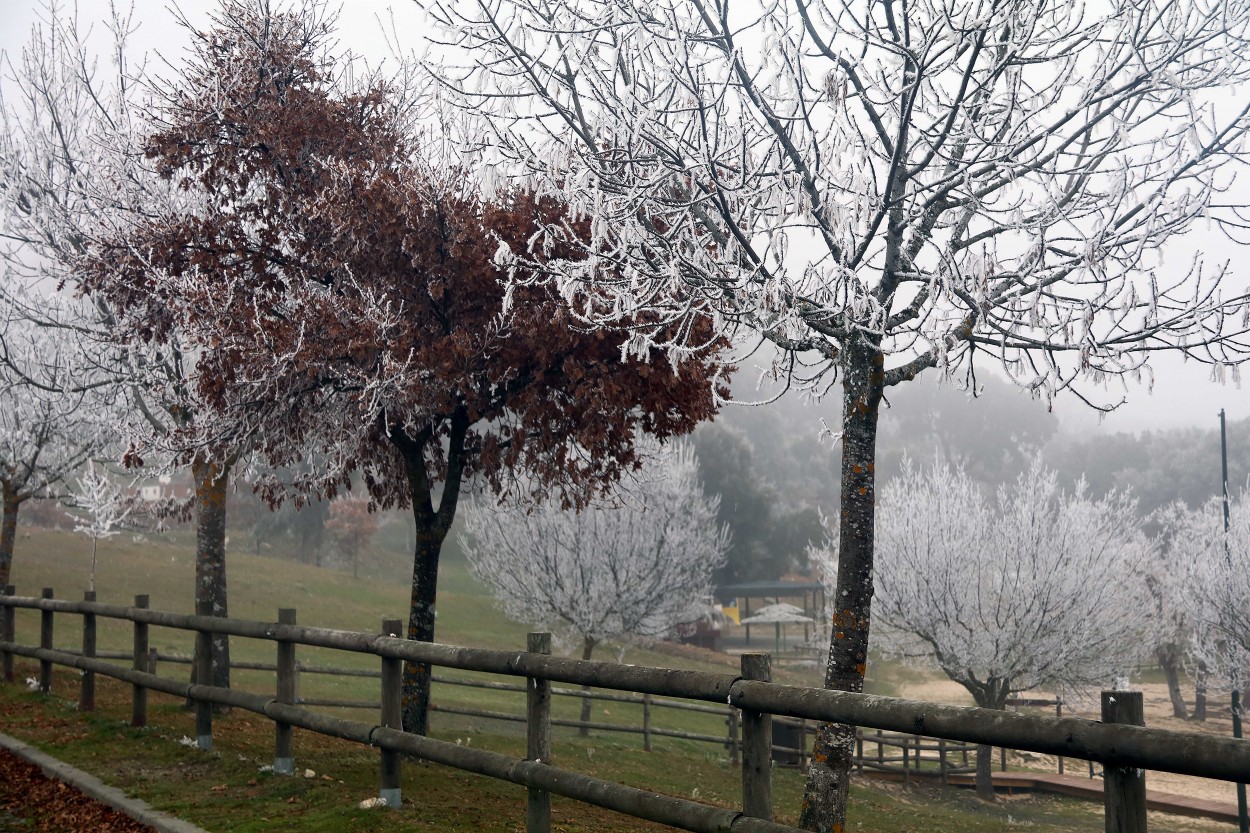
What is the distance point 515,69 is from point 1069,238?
4269 millimetres

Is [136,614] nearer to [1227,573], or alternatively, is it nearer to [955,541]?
[955,541]

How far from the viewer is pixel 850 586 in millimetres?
7617

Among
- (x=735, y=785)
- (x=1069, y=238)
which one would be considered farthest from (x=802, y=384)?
(x=735, y=785)

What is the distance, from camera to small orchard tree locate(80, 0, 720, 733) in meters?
10.5

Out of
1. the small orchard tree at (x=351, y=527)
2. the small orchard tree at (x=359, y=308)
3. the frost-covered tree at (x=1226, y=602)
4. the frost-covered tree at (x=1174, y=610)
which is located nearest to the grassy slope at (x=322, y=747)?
the small orchard tree at (x=359, y=308)

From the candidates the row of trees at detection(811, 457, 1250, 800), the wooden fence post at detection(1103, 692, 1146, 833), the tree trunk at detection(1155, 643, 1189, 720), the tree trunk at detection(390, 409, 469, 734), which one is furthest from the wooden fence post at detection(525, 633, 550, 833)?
the tree trunk at detection(1155, 643, 1189, 720)

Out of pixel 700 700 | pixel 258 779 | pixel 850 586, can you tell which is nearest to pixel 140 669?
pixel 258 779

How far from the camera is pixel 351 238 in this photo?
10781 mm

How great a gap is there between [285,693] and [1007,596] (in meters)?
22.0

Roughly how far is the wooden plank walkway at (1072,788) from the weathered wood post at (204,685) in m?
20.7

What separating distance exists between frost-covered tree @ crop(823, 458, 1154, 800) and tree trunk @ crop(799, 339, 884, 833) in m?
19.5

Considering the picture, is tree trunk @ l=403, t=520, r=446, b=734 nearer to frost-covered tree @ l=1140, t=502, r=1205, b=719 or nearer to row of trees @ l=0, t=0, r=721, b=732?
row of trees @ l=0, t=0, r=721, b=732

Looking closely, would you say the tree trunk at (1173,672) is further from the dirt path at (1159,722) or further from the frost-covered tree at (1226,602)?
the frost-covered tree at (1226,602)

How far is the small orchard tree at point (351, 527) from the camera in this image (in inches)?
2522
